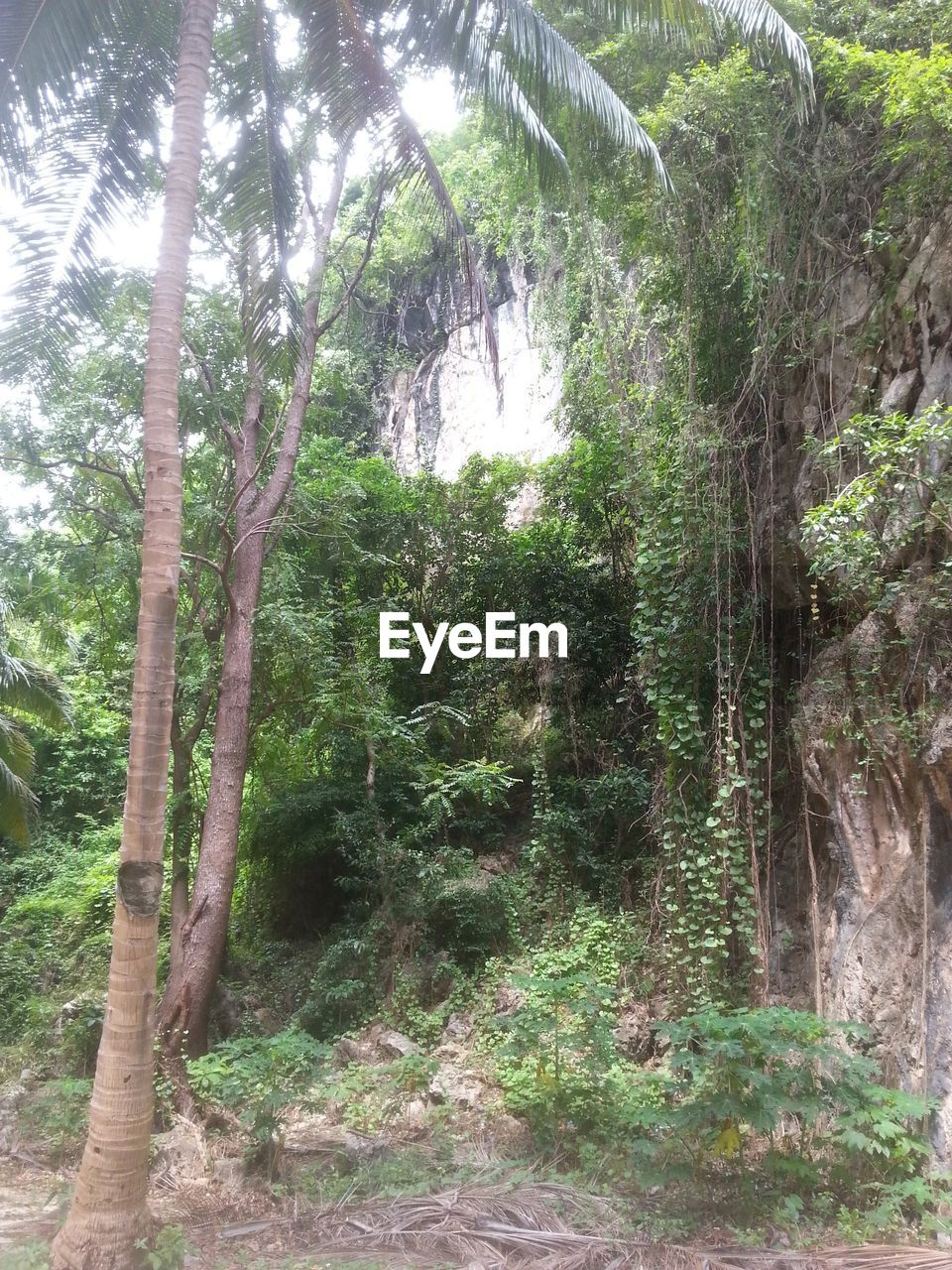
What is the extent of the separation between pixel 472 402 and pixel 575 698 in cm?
762

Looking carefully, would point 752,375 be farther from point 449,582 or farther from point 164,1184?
point 164,1184

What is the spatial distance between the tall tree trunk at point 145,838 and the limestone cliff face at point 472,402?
8873mm

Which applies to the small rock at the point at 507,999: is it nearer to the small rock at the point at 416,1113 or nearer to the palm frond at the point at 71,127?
the small rock at the point at 416,1113

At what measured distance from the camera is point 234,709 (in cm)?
727

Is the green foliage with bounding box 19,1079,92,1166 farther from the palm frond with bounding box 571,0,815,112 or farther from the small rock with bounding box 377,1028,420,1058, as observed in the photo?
the palm frond with bounding box 571,0,815,112

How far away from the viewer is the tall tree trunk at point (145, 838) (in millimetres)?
3553

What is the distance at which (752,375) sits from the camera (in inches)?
253

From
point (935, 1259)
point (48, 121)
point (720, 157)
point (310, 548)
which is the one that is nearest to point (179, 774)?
point (310, 548)

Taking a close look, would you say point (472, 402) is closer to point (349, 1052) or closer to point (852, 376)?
point (852, 376)

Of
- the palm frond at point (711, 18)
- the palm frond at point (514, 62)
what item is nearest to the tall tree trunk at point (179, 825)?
the palm frond at point (514, 62)

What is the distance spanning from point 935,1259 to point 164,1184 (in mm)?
4071

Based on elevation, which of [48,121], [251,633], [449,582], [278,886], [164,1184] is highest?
[48,121]

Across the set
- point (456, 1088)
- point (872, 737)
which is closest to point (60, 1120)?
point (456, 1088)

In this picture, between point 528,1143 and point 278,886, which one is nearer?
point 528,1143
